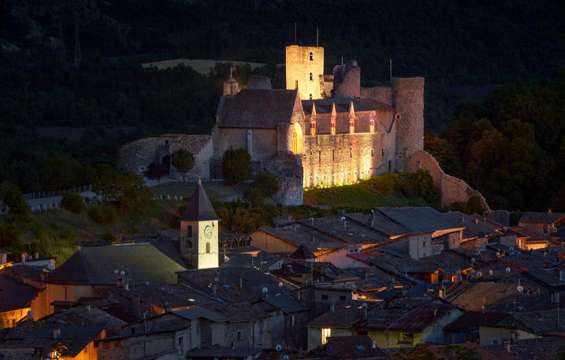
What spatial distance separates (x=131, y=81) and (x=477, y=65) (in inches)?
1075

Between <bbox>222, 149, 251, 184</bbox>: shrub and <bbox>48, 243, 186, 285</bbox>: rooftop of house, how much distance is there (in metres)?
15.4

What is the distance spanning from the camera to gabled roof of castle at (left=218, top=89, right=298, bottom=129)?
68.6 metres

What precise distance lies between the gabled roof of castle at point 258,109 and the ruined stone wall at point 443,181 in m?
8.95

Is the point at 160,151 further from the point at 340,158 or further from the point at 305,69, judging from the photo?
the point at 305,69

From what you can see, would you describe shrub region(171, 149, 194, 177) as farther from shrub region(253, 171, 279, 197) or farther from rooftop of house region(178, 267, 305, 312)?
rooftop of house region(178, 267, 305, 312)

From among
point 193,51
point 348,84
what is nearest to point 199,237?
point 348,84

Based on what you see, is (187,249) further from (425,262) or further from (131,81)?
(131,81)

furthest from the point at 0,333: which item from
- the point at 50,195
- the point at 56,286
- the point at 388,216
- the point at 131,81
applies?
the point at 131,81

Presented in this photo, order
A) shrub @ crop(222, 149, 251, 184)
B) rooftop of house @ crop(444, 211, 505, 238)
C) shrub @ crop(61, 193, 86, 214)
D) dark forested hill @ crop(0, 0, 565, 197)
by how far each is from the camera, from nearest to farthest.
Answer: shrub @ crop(61, 193, 86, 214), rooftop of house @ crop(444, 211, 505, 238), shrub @ crop(222, 149, 251, 184), dark forested hill @ crop(0, 0, 565, 197)

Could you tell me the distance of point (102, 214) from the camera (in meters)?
58.3

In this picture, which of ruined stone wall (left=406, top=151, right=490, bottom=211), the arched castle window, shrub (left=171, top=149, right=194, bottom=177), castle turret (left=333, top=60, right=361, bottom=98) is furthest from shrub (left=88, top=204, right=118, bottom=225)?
ruined stone wall (left=406, top=151, right=490, bottom=211)

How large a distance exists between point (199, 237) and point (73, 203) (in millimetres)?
7202

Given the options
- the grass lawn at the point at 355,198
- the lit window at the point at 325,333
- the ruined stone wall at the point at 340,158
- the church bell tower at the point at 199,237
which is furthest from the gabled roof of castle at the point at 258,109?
the lit window at the point at 325,333

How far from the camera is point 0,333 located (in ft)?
136
